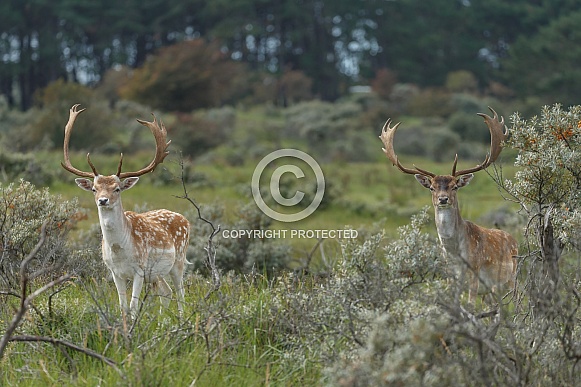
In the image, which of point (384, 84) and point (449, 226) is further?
point (384, 84)

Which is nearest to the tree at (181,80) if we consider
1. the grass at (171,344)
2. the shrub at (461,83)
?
the shrub at (461,83)

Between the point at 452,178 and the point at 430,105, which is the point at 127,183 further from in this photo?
the point at 430,105

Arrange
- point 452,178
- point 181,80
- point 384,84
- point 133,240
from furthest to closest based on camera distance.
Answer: point 384,84, point 181,80, point 452,178, point 133,240

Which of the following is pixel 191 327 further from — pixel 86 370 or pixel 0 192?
pixel 0 192

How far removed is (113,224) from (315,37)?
4975cm

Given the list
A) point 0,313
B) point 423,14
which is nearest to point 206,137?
point 0,313

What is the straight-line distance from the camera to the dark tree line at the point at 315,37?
50750mm

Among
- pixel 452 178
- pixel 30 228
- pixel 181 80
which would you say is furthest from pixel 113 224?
pixel 181 80

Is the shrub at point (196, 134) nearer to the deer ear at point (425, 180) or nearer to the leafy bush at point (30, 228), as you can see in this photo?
the leafy bush at point (30, 228)

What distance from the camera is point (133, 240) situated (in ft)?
28.1

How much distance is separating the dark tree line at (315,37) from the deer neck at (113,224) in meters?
42.6

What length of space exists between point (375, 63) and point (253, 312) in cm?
5453

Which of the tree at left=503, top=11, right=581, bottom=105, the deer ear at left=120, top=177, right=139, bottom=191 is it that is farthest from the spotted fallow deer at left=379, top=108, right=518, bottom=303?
the tree at left=503, top=11, right=581, bottom=105

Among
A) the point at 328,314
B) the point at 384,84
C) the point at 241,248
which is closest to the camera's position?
the point at 328,314
